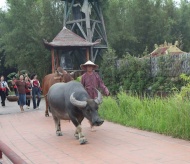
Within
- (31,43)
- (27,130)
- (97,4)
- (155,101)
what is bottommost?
(27,130)

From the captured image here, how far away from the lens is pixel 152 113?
8.82m

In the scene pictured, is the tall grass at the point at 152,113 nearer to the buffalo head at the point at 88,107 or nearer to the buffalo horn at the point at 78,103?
the buffalo head at the point at 88,107

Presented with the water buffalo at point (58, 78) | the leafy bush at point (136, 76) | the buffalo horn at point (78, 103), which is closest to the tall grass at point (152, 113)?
the water buffalo at point (58, 78)

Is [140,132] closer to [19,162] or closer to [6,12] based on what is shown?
[19,162]

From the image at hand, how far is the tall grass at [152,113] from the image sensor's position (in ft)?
24.2

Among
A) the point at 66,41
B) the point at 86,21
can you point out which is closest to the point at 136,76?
the point at 66,41

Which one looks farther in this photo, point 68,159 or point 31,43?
point 31,43

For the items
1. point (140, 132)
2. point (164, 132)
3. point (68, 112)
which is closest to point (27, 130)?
point (68, 112)

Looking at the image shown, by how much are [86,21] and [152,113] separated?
14.1 metres

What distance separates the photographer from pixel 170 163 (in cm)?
536

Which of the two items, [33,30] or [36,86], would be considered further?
[33,30]

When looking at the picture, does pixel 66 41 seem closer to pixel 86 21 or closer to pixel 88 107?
pixel 86 21

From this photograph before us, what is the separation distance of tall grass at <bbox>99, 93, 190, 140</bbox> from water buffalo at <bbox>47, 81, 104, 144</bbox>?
5.68ft

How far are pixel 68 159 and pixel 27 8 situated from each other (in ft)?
73.8
